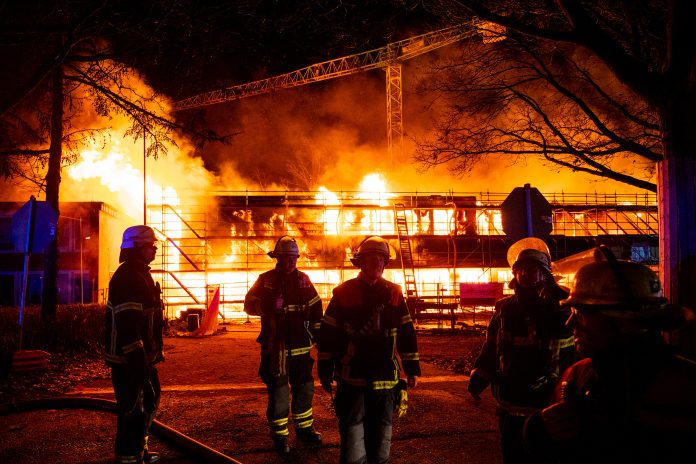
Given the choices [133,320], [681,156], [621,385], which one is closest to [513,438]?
[621,385]

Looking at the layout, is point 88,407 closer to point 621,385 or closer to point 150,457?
point 150,457

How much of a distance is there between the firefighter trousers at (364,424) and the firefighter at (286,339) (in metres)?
1.41

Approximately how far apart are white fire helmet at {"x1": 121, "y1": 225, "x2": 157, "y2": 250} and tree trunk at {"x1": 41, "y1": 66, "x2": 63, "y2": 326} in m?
8.01

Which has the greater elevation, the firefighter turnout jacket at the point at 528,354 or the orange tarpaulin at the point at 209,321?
the firefighter turnout jacket at the point at 528,354

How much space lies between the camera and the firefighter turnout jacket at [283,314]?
16.4ft

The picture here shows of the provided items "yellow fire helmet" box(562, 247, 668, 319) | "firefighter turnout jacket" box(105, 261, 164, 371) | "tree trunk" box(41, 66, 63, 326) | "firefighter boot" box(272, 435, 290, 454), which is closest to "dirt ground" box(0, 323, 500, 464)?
"firefighter boot" box(272, 435, 290, 454)

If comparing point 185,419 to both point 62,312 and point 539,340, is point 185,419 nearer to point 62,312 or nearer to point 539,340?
point 539,340

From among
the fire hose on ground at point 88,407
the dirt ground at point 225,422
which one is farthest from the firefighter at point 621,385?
the fire hose on ground at point 88,407

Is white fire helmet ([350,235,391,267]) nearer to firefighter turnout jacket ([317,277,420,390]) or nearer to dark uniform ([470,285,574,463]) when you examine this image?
firefighter turnout jacket ([317,277,420,390])

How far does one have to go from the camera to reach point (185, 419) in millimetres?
5938

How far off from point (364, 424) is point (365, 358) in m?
0.49

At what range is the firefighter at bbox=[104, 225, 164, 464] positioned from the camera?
3.93 meters

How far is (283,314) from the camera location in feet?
16.8

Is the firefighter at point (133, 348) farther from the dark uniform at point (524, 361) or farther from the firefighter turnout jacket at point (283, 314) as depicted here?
the dark uniform at point (524, 361)
